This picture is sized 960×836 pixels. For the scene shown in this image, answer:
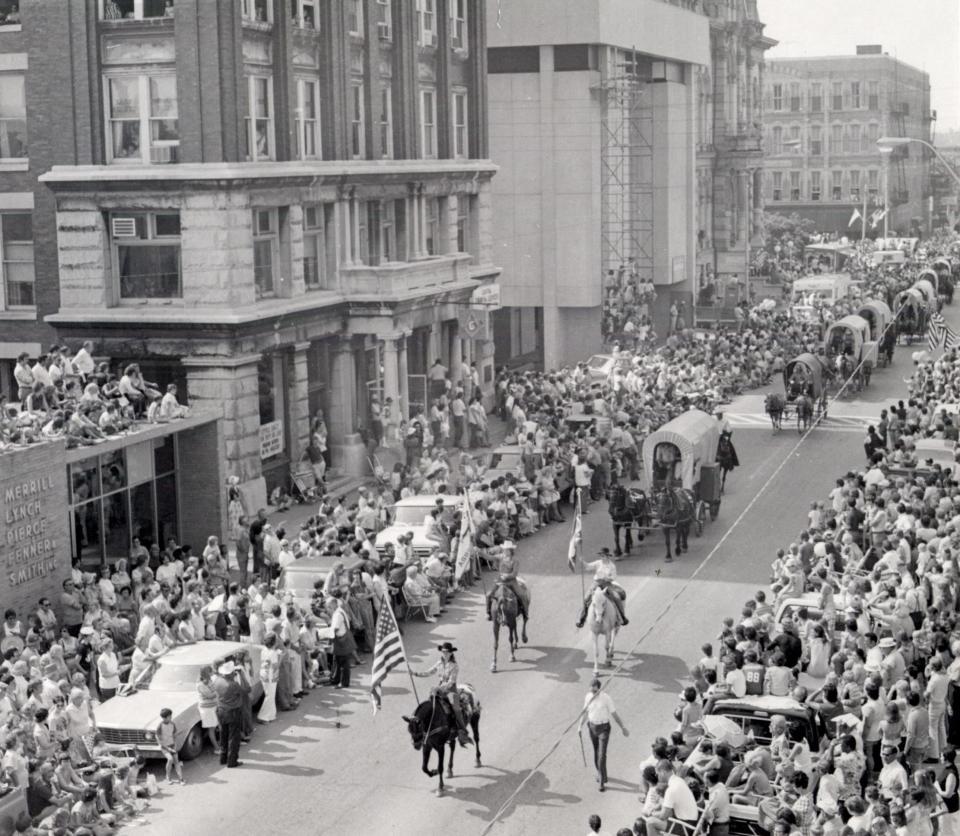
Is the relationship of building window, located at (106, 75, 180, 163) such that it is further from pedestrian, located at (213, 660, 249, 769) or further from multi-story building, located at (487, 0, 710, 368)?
multi-story building, located at (487, 0, 710, 368)

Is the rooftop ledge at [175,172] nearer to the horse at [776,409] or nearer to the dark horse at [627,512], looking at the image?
the dark horse at [627,512]

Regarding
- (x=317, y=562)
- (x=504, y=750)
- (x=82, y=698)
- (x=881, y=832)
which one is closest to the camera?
(x=881, y=832)

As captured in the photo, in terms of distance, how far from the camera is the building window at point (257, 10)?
41969 millimetres

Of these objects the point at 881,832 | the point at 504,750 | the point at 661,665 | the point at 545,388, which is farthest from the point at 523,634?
the point at 545,388

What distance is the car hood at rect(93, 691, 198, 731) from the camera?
23.5 metres

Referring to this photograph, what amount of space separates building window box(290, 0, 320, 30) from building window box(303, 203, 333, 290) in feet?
15.9

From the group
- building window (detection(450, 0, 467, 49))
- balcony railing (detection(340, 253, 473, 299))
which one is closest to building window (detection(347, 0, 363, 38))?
balcony railing (detection(340, 253, 473, 299))

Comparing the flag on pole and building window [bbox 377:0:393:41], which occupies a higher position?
building window [bbox 377:0:393:41]

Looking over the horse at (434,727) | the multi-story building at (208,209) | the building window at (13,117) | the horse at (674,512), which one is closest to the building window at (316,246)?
the multi-story building at (208,209)

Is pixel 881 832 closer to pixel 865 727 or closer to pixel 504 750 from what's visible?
pixel 865 727

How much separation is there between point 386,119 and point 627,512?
777 inches

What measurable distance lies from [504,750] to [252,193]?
2073 cm

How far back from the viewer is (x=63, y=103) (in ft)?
134

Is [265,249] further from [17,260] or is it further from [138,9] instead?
[138,9]
